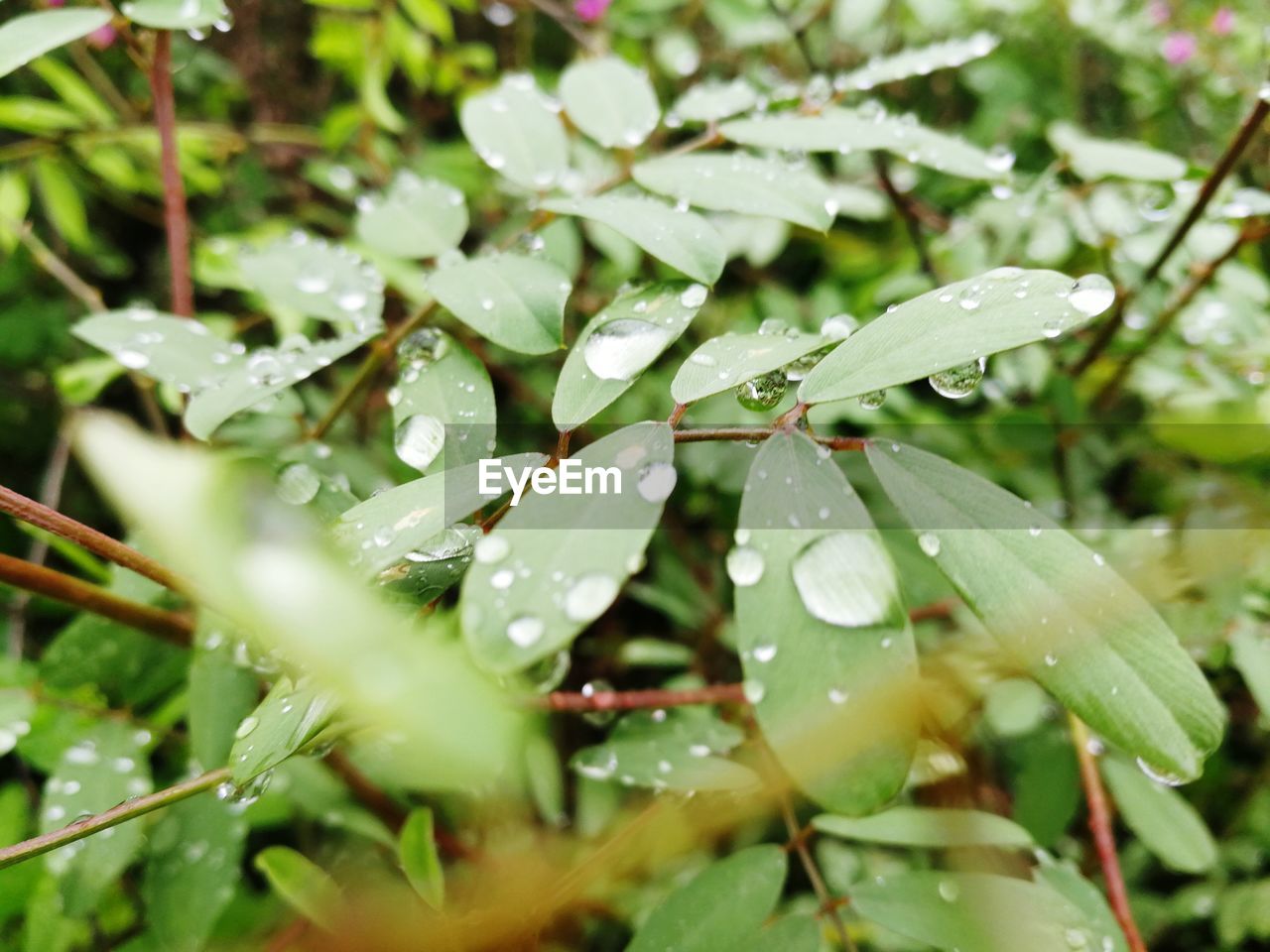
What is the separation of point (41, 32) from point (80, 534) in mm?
439

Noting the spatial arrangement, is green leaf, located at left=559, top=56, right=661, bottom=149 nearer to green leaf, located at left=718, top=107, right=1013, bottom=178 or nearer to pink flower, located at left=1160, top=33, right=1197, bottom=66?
green leaf, located at left=718, top=107, right=1013, bottom=178

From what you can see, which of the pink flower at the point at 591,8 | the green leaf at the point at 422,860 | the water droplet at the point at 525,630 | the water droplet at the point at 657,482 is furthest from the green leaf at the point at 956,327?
the pink flower at the point at 591,8

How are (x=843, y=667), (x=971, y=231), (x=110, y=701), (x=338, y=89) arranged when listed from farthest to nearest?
1. (x=338, y=89)
2. (x=971, y=231)
3. (x=110, y=701)
4. (x=843, y=667)

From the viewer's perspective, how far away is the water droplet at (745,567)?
1.22 feet

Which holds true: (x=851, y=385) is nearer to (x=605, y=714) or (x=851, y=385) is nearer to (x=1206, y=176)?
(x=605, y=714)

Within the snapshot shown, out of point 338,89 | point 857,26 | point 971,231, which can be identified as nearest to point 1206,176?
point 971,231

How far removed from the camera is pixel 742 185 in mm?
612

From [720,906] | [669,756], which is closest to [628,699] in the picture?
[669,756]

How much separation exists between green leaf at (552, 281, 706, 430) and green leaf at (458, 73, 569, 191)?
0.23 m

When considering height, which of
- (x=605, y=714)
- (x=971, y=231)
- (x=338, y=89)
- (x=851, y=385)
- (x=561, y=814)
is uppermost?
(x=851, y=385)

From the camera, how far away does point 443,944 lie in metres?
0.51

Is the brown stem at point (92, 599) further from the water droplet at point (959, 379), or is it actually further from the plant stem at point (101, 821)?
the water droplet at point (959, 379)

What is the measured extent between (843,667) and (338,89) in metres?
1.73

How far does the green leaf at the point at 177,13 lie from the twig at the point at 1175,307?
961mm
